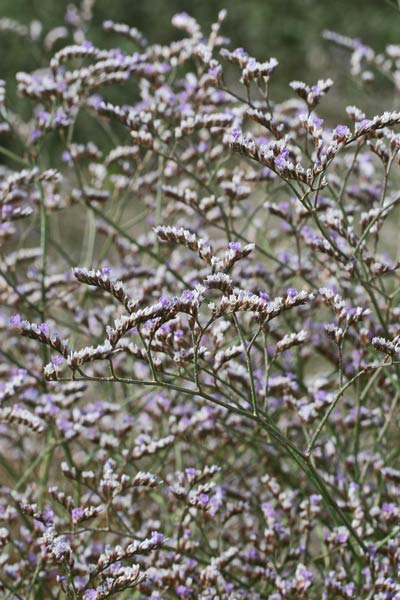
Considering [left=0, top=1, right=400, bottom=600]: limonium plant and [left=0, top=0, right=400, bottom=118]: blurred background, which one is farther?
[left=0, top=0, right=400, bottom=118]: blurred background

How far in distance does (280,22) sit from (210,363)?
11277 mm

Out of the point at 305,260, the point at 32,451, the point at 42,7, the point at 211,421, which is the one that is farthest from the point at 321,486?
the point at 42,7

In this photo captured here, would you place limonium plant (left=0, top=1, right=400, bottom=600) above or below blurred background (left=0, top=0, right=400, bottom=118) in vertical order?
below

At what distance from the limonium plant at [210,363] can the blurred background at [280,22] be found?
30.2ft

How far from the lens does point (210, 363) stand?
8.13ft

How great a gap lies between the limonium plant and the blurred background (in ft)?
30.2

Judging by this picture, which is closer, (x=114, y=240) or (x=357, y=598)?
(x=357, y=598)

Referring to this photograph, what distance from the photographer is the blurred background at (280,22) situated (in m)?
12.2

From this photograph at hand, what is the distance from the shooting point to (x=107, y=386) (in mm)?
3307

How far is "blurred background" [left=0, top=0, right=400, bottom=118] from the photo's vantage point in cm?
1218

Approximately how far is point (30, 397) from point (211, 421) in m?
0.61

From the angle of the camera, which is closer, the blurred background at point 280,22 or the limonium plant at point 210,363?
the limonium plant at point 210,363

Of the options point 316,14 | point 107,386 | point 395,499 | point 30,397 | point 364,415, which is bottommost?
point 395,499

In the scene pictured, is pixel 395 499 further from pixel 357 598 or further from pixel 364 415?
pixel 357 598
